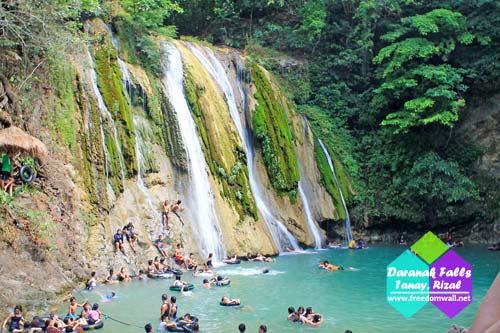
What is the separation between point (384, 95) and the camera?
26.8 metres

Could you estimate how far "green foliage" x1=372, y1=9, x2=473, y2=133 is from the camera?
24109 millimetres

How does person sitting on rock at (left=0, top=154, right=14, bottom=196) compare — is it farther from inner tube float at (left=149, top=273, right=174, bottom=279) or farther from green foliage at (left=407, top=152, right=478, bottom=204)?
green foliage at (left=407, top=152, right=478, bottom=204)

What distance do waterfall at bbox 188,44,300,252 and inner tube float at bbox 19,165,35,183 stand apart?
34.0 feet

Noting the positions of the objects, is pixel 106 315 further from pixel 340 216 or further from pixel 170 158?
pixel 340 216

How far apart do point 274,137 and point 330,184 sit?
369 centimetres

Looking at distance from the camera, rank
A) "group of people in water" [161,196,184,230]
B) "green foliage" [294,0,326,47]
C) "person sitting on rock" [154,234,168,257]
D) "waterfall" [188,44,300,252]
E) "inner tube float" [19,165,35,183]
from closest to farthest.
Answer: "inner tube float" [19,165,35,183]
"person sitting on rock" [154,234,168,257]
"group of people in water" [161,196,184,230]
"waterfall" [188,44,300,252]
"green foliage" [294,0,326,47]

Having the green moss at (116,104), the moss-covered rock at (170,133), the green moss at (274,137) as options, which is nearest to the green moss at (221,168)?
the moss-covered rock at (170,133)

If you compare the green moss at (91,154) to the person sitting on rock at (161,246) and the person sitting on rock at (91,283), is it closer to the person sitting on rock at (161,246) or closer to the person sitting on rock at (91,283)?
the person sitting on rock at (161,246)

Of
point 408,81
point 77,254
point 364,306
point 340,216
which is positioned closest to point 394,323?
point 364,306

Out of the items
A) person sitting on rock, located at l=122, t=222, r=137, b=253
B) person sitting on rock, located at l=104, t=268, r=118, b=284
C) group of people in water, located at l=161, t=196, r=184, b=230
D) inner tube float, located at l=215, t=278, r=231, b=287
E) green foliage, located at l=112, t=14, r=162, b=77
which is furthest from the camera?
green foliage, located at l=112, t=14, r=162, b=77

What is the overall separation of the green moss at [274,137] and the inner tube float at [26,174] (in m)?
11.8

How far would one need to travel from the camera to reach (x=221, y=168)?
69.5 ft

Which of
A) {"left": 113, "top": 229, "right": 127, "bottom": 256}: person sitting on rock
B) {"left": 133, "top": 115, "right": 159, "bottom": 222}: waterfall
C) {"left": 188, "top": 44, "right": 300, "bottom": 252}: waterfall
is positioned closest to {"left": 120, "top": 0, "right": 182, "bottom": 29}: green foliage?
{"left": 188, "top": 44, "right": 300, "bottom": 252}: waterfall

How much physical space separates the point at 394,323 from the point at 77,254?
8407 millimetres
